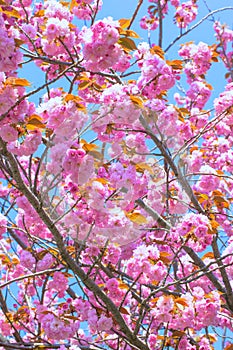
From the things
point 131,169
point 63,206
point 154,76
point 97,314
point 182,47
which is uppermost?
point 182,47

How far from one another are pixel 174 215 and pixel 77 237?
3.30 feet

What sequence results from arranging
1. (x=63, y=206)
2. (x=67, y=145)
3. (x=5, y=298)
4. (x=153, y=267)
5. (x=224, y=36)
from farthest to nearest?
1. (x=224, y=36)
2. (x=5, y=298)
3. (x=153, y=267)
4. (x=63, y=206)
5. (x=67, y=145)

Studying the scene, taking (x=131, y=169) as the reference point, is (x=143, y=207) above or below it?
above

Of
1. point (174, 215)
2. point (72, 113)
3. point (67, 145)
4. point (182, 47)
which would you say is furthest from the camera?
point (182, 47)

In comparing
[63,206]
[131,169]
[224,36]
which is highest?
[224,36]

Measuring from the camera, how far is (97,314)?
321 cm

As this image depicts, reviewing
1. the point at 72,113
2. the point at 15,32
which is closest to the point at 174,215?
the point at 72,113

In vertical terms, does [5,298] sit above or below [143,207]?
below

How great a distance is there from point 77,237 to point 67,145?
2.19 feet

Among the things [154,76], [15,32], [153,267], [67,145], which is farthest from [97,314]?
[15,32]

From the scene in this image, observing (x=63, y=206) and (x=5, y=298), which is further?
(x=5, y=298)

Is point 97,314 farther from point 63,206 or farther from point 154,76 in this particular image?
point 154,76

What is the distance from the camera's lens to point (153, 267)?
3.18 meters

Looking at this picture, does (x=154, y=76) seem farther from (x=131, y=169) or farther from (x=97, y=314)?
(x=97, y=314)
